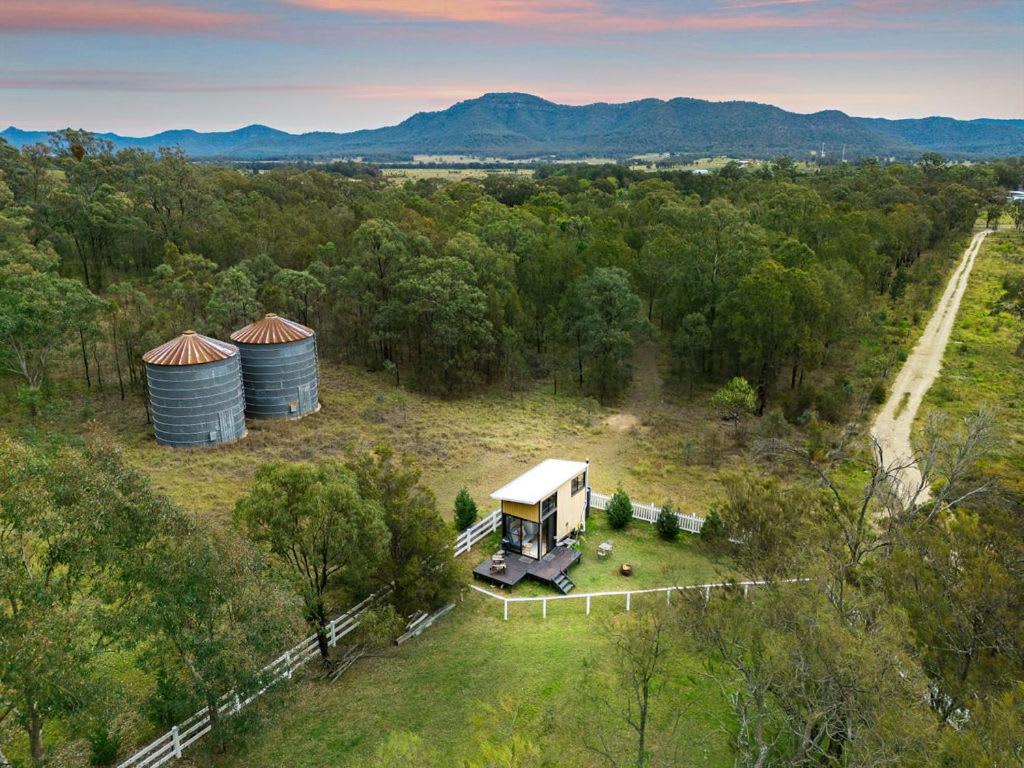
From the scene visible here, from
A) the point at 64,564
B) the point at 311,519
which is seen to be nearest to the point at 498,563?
the point at 311,519

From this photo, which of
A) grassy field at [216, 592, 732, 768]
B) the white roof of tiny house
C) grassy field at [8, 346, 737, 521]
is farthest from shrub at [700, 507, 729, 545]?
grassy field at [216, 592, 732, 768]

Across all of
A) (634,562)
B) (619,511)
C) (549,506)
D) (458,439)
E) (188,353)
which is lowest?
(634,562)

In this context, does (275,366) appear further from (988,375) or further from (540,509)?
(988,375)

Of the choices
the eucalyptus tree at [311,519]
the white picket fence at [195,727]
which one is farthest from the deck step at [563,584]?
the white picket fence at [195,727]

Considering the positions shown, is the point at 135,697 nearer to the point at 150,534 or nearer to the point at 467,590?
the point at 150,534

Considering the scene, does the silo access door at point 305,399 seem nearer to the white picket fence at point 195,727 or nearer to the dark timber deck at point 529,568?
the dark timber deck at point 529,568

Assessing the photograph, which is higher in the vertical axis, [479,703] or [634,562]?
[479,703]

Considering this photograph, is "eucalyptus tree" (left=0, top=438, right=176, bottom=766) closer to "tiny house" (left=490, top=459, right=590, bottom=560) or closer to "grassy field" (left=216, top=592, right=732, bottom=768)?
"grassy field" (left=216, top=592, right=732, bottom=768)
